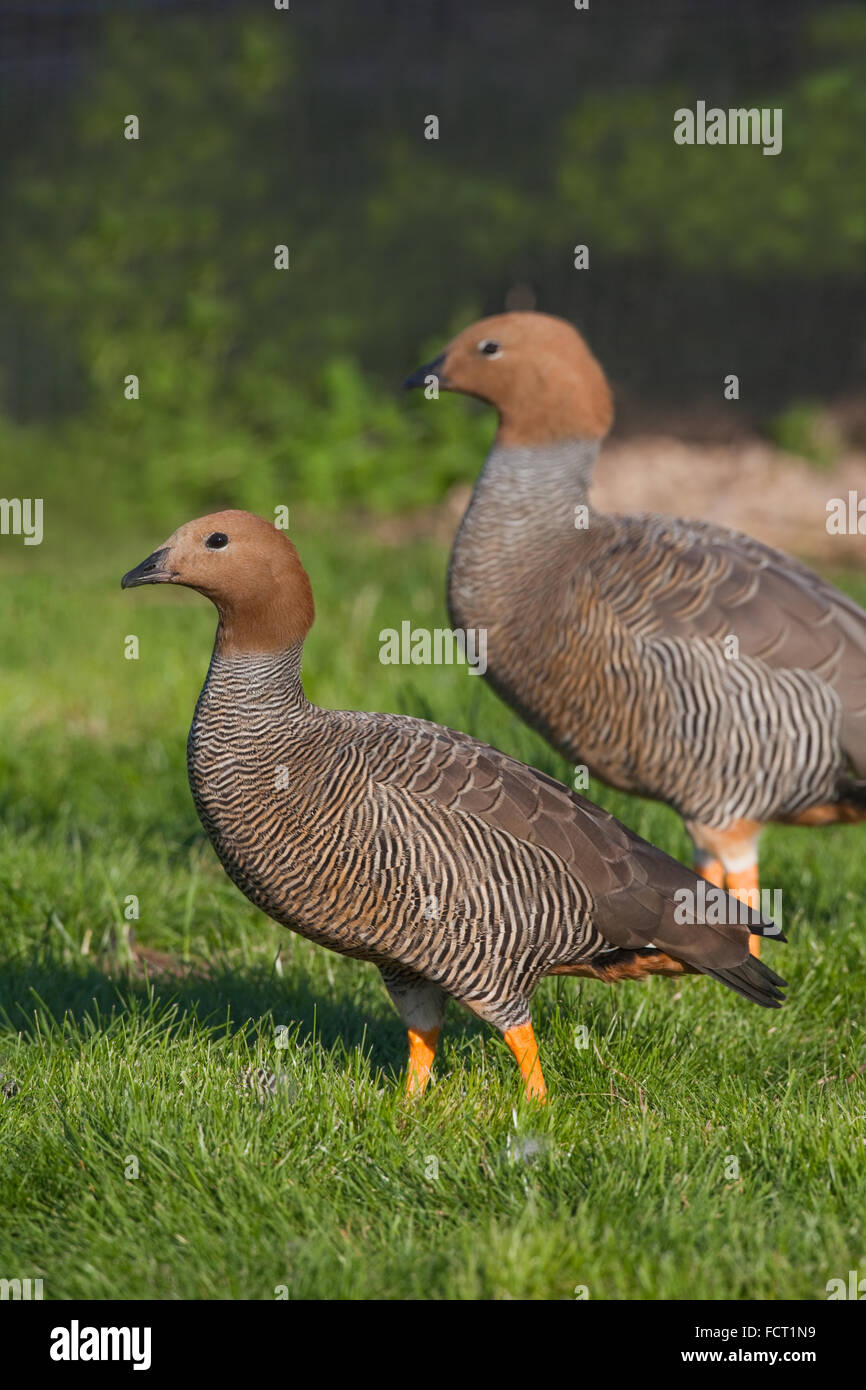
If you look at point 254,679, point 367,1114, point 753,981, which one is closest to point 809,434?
point 753,981

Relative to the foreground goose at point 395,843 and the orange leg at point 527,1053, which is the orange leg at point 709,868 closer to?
the foreground goose at point 395,843

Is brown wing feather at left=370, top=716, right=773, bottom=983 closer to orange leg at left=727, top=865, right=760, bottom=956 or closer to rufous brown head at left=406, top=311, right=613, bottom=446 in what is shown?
orange leg at left=727, top=865, right=760, bottom=956

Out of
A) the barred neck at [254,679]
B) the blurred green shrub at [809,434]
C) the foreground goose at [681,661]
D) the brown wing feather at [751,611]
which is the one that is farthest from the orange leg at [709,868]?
the blurred green shrub at [809,434]

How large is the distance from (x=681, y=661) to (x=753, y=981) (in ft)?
4.99

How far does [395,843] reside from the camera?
3584mm

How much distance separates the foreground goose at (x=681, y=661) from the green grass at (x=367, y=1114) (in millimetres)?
447

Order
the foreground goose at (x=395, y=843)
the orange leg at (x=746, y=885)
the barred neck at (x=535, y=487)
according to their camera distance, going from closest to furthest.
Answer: the foreground goose at (x=395, y=843), the orange leg at (x=746, y=885), the barred neck at (x=535, y=487)

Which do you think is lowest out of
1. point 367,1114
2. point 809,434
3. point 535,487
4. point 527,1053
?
point 367,1114

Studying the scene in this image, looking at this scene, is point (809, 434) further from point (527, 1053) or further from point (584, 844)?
point (527, 1053)

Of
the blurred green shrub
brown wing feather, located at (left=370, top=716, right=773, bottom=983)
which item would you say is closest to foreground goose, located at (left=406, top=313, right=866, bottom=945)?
brown wing feather, located at (left=370, top=716, right=773, bottom=983)

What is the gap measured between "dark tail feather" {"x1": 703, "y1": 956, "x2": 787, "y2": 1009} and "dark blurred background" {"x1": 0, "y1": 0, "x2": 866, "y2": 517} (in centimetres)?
727

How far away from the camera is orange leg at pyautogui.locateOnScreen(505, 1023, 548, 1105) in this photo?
3.76m

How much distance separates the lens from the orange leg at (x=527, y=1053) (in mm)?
3760
